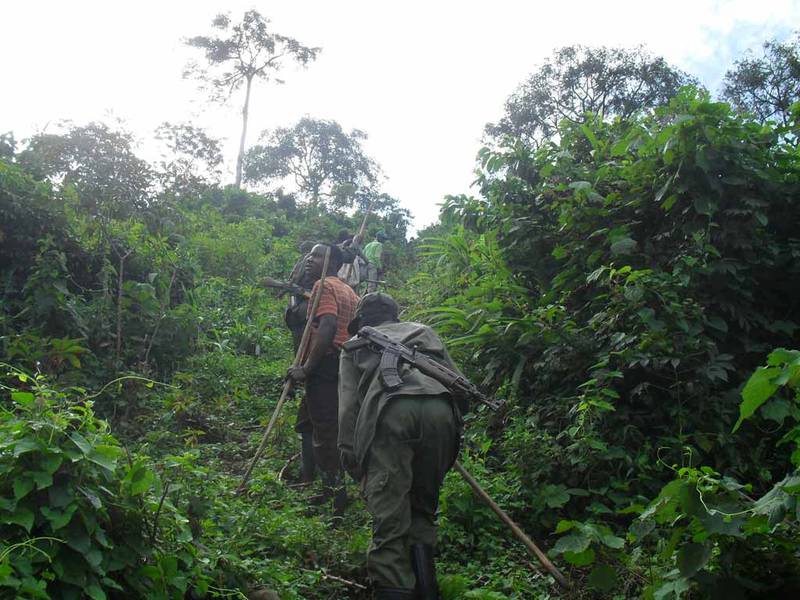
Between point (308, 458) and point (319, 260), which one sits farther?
point (319, 260)

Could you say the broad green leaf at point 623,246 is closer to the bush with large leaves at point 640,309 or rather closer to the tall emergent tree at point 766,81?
the bush with large leaves at point 640,309

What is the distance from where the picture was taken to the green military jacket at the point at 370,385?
3.90 meters

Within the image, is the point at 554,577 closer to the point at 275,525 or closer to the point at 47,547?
the point at 275,525

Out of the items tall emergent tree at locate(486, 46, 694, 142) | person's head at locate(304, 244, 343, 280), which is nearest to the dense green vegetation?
person's head at locate(304, 244, 343, 280)

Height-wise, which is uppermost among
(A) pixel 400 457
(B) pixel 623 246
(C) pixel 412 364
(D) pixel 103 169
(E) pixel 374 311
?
(D) pixel 103 169

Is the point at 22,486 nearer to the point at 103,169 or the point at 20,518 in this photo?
the point at 20,518

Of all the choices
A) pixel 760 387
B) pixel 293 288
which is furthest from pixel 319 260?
pixel 760 387

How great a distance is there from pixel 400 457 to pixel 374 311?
107 centimetres

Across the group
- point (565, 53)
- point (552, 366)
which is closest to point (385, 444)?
point (552, 366)

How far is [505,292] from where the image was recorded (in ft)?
24.6

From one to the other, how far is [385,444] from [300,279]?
2896 mm

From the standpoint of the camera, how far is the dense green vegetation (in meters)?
2.83

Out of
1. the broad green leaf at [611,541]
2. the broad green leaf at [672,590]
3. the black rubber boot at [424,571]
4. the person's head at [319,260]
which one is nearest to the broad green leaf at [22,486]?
the black rubber boot at [424,571]

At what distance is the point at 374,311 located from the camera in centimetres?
458
